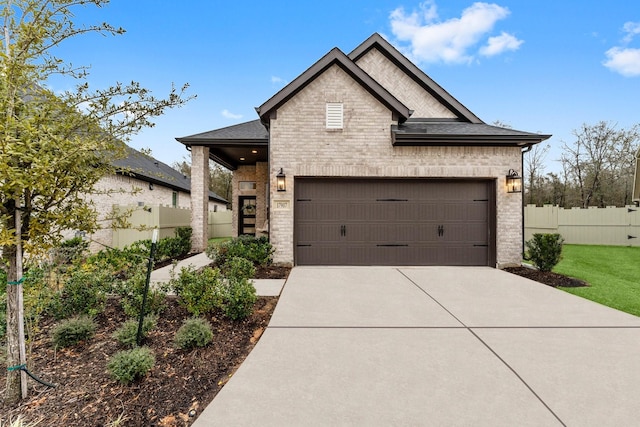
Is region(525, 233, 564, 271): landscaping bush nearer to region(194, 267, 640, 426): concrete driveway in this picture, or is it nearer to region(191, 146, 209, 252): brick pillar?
region(194, 267, 640, 426): concrete driveway

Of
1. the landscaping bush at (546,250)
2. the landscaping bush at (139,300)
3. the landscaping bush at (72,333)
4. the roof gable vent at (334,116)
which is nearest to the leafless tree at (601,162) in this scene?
the landscaping bush at (546,250)

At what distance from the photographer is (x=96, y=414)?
2078 millimetres

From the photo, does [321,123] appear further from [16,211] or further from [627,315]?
[627,315]

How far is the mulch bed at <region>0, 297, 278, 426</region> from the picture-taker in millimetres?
2074

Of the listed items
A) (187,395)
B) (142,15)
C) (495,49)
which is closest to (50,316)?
(187,395)

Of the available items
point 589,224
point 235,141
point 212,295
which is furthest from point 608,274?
point 235,141

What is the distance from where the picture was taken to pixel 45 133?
86.0 inches

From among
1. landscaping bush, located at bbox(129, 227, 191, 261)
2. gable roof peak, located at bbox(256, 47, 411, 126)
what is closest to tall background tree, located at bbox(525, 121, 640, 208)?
gable roof peak, located at bbox(256, 47, 411, 126)

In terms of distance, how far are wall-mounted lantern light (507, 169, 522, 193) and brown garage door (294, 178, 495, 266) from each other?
1.28 ft

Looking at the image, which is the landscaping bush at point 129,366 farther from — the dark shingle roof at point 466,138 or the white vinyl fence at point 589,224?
the white vinyl fence at point 589,224

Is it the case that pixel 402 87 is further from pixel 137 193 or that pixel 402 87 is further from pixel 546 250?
pixel 137 193

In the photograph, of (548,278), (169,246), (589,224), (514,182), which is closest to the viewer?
(548,278)

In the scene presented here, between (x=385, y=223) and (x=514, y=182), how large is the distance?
3.61 metres

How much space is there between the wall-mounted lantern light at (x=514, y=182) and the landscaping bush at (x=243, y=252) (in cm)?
671
